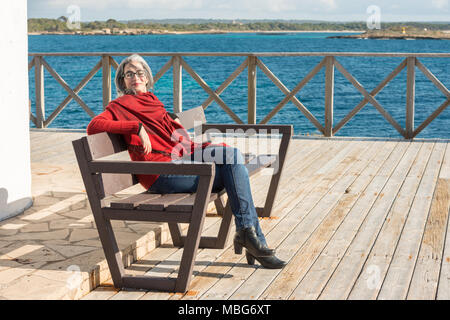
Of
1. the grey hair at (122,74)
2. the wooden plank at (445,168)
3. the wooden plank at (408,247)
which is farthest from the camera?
the wooden plank at (445,168)

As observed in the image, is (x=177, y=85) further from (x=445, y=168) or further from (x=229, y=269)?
(x=229, y=269)

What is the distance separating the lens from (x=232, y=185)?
2771mm

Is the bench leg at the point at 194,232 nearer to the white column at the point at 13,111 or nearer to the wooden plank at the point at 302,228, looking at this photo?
the wooden plank at the point at 302,228

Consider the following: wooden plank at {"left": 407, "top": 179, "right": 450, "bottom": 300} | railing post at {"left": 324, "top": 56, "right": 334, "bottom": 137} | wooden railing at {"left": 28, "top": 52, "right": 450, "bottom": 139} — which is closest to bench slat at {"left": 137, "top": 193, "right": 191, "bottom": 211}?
wooden plank at {"left": 407, "top": 179, "right": 450, "bottom": 300}

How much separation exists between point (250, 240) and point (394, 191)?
1.89m

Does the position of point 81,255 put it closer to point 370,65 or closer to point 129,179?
point 129,179

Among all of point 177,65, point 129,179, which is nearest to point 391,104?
point 177,65

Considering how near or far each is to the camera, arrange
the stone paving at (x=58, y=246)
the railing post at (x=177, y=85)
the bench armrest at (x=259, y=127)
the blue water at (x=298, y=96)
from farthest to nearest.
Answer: the blue water at (x=298, y=96)
the railing post at (x=177, y=85)
the bench armrest at (x=259, y=127)
the stone paving at (x=58, y=246)

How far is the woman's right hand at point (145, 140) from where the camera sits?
2768mm

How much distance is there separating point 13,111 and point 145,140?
1105mm

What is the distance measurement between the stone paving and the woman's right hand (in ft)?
1.51

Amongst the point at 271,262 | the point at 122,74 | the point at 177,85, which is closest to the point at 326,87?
the point at 177,85

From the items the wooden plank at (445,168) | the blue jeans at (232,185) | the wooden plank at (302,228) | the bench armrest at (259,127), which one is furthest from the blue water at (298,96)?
the blue jeans at (232,185)

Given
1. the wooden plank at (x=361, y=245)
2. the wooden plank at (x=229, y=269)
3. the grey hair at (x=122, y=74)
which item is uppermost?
the grey hair at (x=122, y=74)
